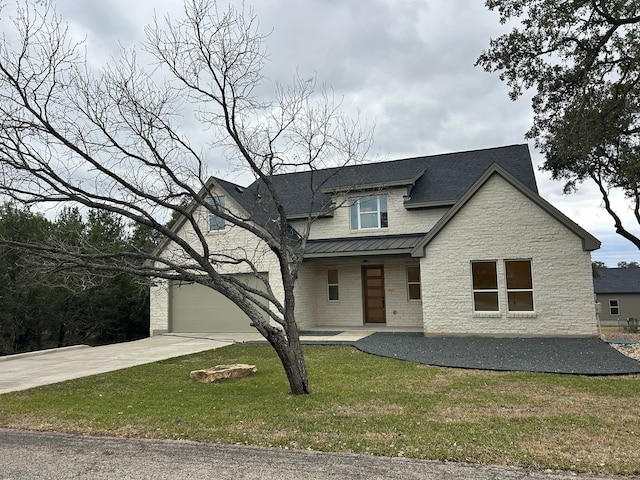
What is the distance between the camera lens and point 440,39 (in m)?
11.3

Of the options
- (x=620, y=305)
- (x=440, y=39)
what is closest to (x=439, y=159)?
(x=440, y=39)

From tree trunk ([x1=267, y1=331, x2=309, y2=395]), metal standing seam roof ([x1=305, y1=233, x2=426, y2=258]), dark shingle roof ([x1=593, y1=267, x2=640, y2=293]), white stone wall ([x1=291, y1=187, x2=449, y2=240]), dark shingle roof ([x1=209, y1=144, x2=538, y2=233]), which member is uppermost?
dark shingle roof ([x1=209, y1=144, x2=538, y2=233])

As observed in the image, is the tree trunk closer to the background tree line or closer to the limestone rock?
the limestone rock

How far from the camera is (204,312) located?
1938 centimetres

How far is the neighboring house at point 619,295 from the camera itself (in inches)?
1804

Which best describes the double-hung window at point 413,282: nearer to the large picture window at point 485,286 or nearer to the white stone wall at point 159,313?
the large picture window at point 485,286

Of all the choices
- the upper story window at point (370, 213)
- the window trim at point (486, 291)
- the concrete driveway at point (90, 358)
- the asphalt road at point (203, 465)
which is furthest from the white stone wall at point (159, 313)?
the asphalt road at point (203, 465)

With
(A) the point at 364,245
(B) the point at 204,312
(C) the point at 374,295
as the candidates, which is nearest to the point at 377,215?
(A) the point at 364,245

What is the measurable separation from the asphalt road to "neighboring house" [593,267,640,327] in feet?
157

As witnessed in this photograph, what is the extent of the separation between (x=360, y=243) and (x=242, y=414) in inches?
469

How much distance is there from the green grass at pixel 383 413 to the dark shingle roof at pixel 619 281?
44441mm

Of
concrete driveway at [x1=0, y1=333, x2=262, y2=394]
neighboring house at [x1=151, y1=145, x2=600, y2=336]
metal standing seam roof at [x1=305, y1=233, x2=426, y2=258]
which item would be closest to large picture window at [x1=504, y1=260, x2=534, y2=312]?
neighboring house at [x1=151, y1=145, x2=600, y2=336]

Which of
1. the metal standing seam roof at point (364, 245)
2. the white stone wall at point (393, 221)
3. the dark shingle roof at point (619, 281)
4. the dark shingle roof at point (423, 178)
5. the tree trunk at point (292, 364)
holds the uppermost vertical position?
the dark shingle roof at point (423, 178)

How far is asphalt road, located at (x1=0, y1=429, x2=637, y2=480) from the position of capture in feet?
15.0
